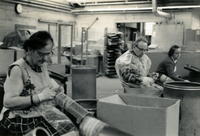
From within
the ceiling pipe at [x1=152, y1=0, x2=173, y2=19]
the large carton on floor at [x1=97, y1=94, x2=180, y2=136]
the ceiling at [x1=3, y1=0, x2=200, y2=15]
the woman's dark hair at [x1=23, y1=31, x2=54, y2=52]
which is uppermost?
the ceiling at [x1=3, y1=0, x2=200, y2=15]

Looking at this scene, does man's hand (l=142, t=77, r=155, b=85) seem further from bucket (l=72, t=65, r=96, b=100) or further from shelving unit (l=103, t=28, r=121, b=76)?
shelving unit (l=103, t=28, r=121, b=76)

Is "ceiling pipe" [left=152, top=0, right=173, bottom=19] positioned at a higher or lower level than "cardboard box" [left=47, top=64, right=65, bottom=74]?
higher

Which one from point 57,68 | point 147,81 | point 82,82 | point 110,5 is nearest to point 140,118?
point 147,81

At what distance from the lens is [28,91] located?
5.11 ft

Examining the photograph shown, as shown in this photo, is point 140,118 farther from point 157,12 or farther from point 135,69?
point 157,12

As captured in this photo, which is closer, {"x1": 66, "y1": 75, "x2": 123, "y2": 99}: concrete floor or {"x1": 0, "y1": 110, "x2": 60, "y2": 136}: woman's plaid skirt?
{"x1": 0, "y1": 110, "x2": 60, "y2": 136}: woman's plaid skirt

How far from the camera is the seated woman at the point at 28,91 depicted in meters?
1.45

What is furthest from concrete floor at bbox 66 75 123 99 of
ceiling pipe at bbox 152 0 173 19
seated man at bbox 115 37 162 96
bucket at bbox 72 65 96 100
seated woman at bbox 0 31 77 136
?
seated woman at bbox 0 31 77 136

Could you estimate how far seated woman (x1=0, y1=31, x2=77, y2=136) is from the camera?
1.45 meters

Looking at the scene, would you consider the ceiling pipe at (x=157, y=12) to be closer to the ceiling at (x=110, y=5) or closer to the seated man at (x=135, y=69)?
the ceiling at (x=110, y=5)

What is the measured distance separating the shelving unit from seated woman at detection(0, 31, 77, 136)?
616cm

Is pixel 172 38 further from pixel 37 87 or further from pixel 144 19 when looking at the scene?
pixel 37 87

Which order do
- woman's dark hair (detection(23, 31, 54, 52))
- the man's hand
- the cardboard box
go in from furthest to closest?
the cardboard box < the man's hand < woman's dark hair (detection(23, 31, 54, 52))

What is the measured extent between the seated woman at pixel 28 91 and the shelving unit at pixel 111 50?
6158 mm
